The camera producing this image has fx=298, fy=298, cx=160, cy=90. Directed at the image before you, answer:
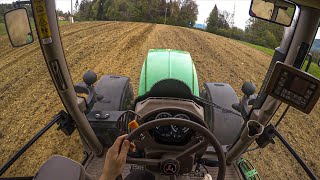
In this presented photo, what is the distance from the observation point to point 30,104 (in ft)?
20.4

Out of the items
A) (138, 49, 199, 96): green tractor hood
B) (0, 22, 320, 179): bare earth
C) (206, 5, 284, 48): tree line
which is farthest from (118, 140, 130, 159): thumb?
(206, 5, 284, 48): tree line

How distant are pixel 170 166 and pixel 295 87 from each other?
1.06 meters

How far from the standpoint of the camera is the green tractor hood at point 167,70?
372cm

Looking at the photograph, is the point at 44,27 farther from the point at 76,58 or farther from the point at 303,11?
the point at 76,58

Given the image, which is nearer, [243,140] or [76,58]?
[243,140]

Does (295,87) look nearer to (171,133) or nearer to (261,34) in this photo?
(171,133)

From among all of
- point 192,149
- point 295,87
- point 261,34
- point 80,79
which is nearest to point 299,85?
point 295,87

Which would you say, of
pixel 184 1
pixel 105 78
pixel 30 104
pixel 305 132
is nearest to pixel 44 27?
pixel 105 78

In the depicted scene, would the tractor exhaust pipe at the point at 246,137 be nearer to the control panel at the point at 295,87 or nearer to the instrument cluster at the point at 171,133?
the control panel at the point at 295,87

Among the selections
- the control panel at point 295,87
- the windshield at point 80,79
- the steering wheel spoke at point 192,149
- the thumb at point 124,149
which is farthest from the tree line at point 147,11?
the thumb at point 124,149

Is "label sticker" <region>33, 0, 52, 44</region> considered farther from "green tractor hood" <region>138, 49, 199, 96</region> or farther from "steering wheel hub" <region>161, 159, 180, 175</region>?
"green tractor hood" <region>138, 49, 199, 96</region>

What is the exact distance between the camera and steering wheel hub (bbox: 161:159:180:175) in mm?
2133

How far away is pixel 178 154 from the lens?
7.34 feet

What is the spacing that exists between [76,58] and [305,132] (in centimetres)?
744
